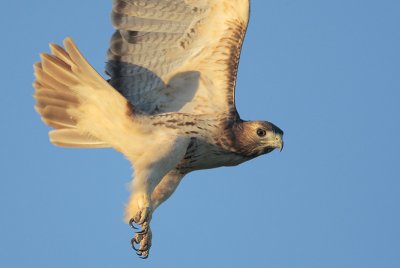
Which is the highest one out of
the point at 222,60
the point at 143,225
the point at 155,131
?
the point at 222,60

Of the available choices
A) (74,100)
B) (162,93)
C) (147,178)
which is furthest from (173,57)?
(147,178)

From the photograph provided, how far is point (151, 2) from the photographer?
14922 millimetres

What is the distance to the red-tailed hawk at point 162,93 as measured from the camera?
14320mm

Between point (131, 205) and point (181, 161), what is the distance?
3.84ft

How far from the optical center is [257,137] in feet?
48.4

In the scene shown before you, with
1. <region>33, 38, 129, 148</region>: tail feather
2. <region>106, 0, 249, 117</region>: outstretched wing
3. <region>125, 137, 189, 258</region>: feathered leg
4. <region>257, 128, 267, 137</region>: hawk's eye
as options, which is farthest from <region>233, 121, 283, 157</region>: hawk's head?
<region>33, 38, 129, 148</region>: tail feather

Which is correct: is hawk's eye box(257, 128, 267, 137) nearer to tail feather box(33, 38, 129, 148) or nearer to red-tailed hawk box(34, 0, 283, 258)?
red-tailed hawk box(34, 0, 283, 258)

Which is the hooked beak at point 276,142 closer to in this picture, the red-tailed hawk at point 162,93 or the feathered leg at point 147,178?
the red-tailed hawk at point 162,93

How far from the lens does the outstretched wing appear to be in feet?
48.4

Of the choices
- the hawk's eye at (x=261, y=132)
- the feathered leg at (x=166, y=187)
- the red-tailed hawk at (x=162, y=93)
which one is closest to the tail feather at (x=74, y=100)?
the red-tailed hawk at (x=162, y=93)

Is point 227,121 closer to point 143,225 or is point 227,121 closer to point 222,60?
point 222,60

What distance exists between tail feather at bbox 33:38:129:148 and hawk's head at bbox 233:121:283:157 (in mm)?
1408

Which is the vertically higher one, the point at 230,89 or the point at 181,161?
the point at 230,89

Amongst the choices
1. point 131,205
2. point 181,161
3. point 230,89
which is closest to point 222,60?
point 230,89
